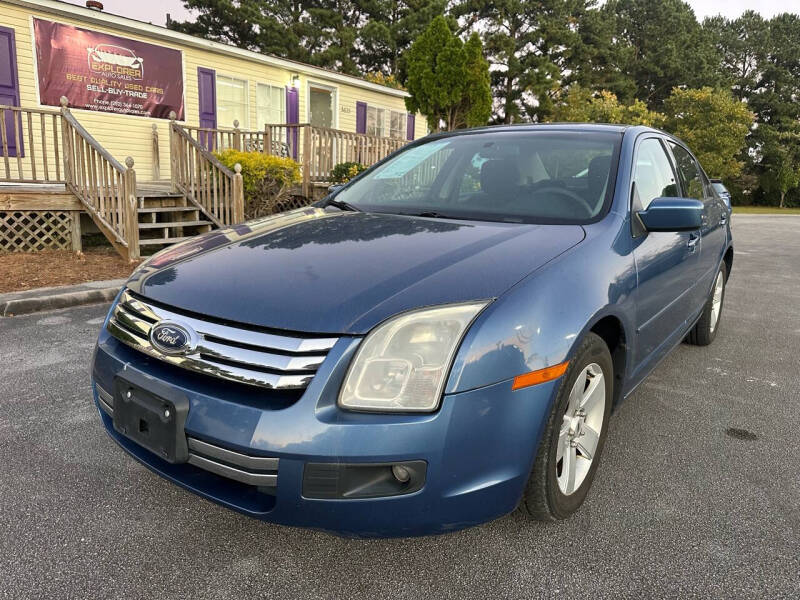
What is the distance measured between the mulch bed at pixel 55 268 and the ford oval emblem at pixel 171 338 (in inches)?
182

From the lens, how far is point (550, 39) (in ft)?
116

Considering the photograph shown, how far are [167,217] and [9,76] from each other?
3.41 meters

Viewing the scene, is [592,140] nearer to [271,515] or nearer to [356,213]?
[356,213]

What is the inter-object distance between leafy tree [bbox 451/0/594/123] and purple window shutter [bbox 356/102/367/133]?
68.8 ft

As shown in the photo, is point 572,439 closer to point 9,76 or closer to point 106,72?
point 9,76

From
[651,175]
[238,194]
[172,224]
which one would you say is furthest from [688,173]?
[172,224]

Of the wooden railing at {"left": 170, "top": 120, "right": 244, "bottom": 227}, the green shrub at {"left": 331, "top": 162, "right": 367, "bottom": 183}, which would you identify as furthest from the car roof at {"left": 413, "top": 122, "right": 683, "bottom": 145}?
the green shrub at {"left": 331, "top": 162, "right": 367, "bottom": 183}

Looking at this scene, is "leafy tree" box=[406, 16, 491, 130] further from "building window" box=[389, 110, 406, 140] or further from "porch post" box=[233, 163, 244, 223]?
"porch post" box=[233, 163, 244, 223]

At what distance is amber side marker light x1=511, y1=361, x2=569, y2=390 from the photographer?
1.69 metres

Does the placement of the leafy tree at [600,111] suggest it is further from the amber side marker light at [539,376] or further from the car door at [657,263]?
the amber side marker light at [539,376]

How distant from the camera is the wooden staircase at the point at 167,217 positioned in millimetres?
8336

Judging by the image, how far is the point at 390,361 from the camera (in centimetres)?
161

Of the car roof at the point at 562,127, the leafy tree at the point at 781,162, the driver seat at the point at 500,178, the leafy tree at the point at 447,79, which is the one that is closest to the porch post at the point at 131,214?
the car roof at the point at 562,127

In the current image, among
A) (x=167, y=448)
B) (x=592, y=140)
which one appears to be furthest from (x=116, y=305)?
(x=592, y=140)
